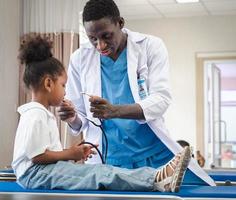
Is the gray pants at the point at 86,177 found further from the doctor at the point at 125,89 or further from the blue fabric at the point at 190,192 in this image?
the doctor at the point at 125,89

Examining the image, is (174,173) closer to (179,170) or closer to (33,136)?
(179,170)

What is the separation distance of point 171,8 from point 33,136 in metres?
4.66

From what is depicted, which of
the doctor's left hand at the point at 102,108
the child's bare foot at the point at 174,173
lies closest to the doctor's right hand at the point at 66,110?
the doctor's left hand at the point at 102,108

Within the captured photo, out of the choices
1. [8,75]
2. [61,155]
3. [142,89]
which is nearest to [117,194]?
[61,155]

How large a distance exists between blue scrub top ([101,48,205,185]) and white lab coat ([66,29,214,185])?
33 millimetres

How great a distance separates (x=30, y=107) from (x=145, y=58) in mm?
520

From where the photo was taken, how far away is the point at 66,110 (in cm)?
188

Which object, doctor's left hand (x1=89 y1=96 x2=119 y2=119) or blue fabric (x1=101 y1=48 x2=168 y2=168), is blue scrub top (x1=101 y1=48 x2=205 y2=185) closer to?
blue fabric (x1=101 y1=48 x2=168 y2=168)

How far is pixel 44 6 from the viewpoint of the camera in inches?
185

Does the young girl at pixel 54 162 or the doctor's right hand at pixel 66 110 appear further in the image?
the doctor's right hand at pixel 66 110

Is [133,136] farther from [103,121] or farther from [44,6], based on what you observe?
[44,6]

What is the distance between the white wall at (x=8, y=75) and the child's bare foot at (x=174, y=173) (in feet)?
10.3

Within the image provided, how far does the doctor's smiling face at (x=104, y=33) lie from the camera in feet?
5.90

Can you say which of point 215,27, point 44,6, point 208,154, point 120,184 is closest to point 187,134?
point 208,154
